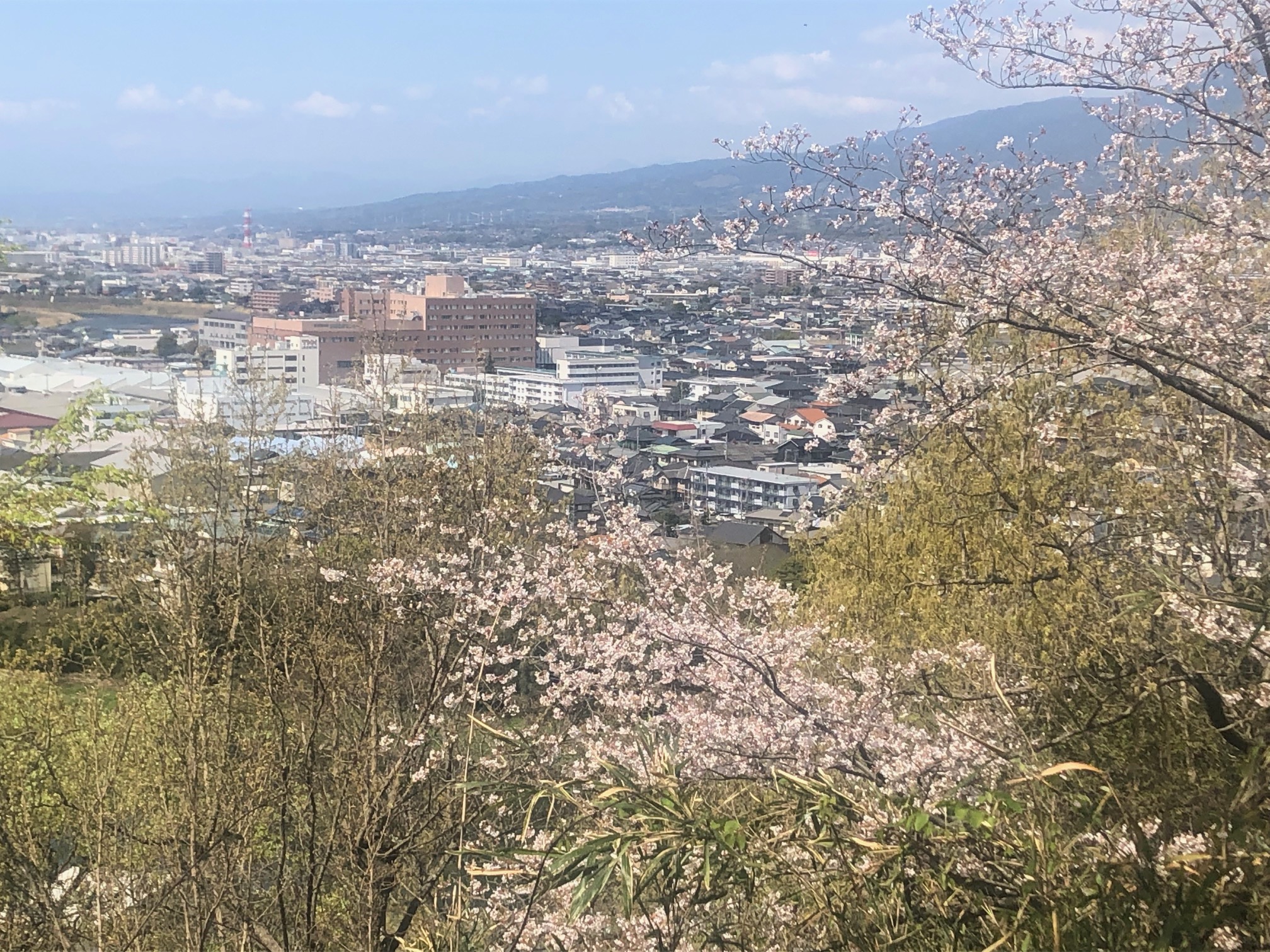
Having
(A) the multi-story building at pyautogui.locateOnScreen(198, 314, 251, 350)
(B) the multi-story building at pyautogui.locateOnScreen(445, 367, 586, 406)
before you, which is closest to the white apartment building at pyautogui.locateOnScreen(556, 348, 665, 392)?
(B) the multi-story building at pyautogui.locateOnScreen(445, 367, 586, 406)

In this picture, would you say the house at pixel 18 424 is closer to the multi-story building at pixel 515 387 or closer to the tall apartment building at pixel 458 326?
the tall apartment building at pixel 458 326

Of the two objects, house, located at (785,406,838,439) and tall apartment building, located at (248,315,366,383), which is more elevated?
tall apartment building, located at (248,315,366,383)

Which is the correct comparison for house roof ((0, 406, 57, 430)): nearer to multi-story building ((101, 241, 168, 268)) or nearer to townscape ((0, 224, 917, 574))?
townscape ((0, 224, 917, 574))

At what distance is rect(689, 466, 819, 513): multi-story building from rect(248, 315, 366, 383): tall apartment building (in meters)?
3.91

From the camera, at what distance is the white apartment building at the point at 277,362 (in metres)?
12.9

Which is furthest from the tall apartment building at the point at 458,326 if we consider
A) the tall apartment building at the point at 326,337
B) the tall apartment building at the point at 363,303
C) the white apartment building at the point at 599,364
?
the tall apartment building at the point at 326,337

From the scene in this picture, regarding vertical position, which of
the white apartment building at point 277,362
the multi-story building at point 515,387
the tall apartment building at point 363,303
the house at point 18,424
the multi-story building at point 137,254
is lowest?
the house at point 18,424

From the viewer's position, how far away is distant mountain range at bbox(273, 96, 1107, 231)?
18.7 ft

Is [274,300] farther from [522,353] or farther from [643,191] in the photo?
[643,191]

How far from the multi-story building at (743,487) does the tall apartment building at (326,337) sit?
3.91 meters

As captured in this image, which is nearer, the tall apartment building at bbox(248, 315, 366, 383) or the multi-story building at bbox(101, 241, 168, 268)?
the tall apartment building at bbox(248, 315, 366, 383)

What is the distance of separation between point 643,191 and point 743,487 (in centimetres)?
1064

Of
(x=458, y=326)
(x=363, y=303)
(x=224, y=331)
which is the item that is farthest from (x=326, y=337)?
(x=363, y=303)

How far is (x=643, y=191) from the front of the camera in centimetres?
2152
